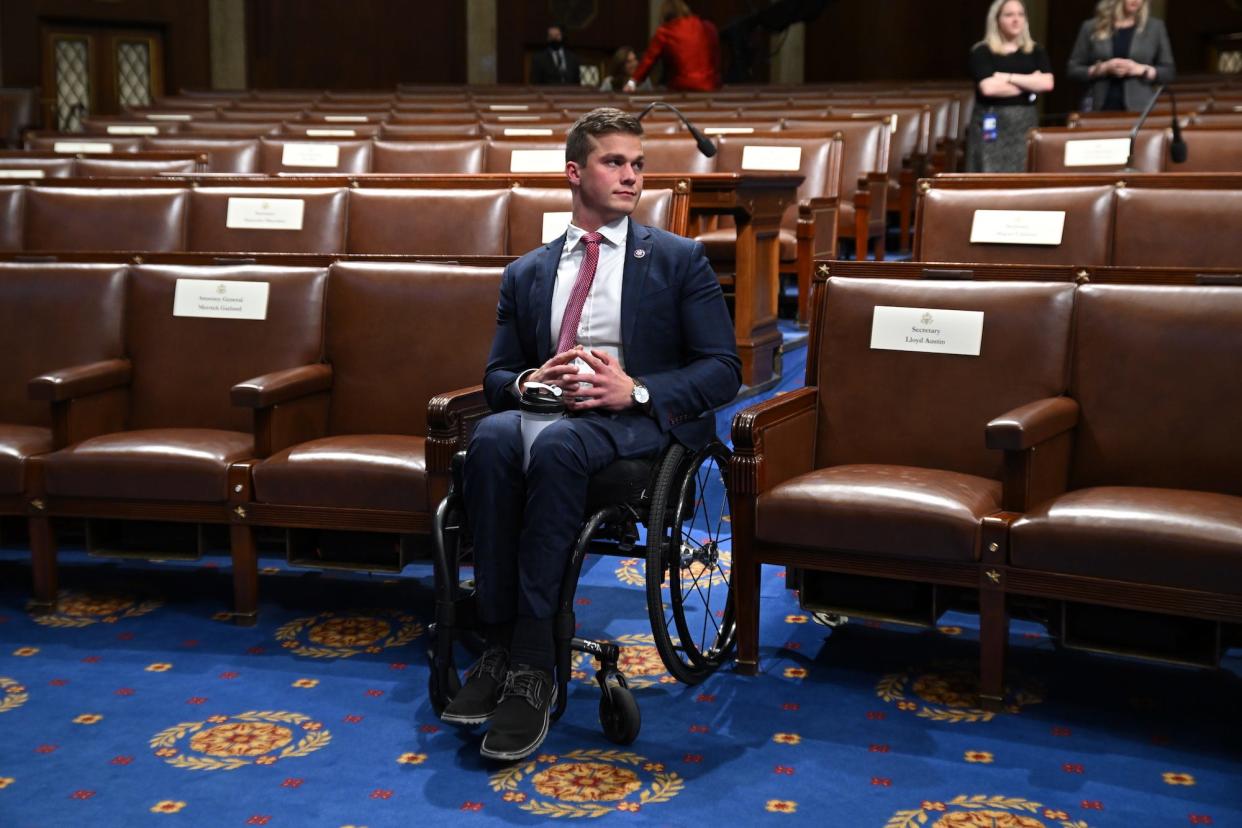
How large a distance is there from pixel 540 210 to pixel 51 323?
128cm

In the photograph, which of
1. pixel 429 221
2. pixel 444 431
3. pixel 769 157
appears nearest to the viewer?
pixel 444 431

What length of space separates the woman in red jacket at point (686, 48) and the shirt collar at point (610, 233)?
6.69 m

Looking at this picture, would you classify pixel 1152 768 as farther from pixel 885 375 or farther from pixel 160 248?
pixel 160 248

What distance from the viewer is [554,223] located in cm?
369

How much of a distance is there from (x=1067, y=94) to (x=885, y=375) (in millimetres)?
12032

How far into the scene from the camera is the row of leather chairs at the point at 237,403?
113 inches

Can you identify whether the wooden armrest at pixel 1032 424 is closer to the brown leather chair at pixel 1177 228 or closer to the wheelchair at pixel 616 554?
the wheelchair at pixel 616 554

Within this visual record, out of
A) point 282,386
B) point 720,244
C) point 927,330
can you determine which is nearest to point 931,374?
point 927,330

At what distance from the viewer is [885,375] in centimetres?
285

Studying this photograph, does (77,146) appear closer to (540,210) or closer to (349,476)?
(540,210)

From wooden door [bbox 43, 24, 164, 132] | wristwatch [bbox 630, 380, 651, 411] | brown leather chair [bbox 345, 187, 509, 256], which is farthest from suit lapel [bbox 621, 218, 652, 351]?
wooden door [bbox 43, 24, 164, 132]

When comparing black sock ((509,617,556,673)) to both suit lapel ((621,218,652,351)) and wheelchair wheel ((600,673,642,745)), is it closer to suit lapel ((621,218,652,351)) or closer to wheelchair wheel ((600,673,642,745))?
wheelchair wheel ((600,673,642,745))

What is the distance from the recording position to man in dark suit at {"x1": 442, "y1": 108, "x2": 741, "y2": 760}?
2.30 metres

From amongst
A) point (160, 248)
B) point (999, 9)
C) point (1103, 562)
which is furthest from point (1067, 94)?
point (1103, 562)
